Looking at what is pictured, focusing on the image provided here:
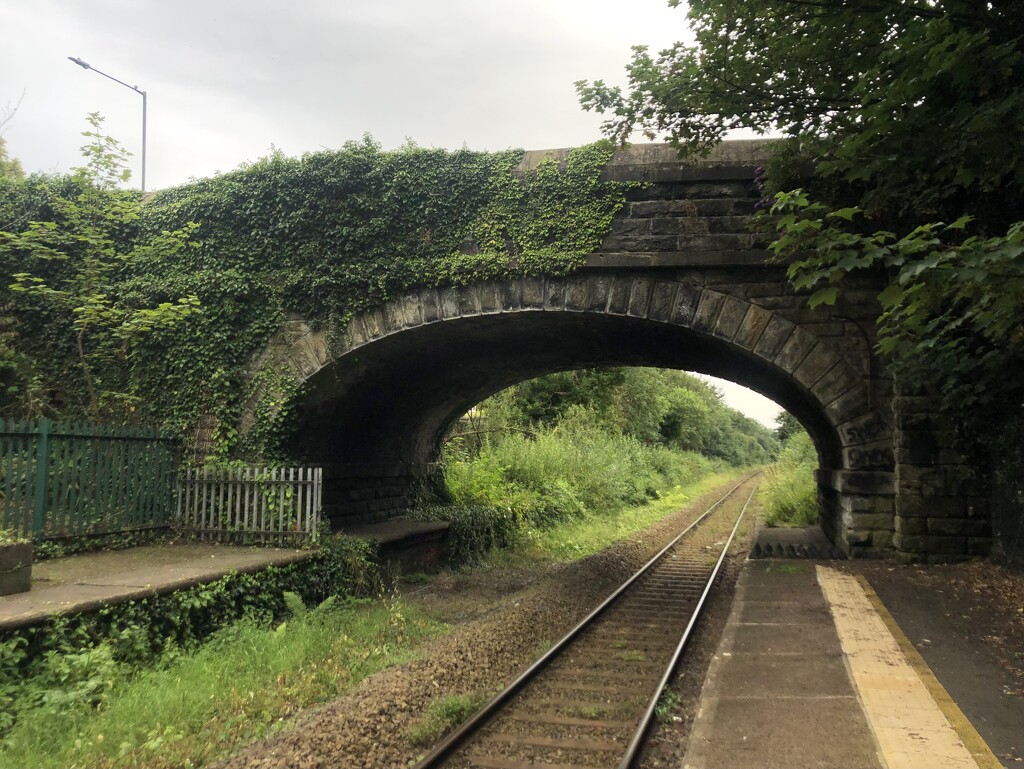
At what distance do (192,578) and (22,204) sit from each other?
7.67m

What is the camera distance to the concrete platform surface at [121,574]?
5.82 m

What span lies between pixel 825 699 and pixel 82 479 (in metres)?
7.88

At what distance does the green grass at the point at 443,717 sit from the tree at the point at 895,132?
156 inches

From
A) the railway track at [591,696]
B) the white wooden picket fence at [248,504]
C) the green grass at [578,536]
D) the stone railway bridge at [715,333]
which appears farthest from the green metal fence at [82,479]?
the green grass at [578,536]

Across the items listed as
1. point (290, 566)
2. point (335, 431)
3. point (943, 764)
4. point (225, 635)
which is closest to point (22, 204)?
point (335, 431)

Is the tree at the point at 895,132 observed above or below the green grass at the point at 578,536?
above

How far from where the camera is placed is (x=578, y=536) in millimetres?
16172

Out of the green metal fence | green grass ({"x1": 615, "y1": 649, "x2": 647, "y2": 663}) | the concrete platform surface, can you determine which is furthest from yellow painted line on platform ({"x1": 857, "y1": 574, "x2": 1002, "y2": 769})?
the green metal fence

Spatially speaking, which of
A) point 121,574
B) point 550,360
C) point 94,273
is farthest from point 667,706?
point 94,273

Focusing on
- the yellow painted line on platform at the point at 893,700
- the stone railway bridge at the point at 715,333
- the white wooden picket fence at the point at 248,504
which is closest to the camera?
the yellow painted line on platform at the point at 893,700

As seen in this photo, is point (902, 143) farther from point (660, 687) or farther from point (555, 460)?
point (555, 460)

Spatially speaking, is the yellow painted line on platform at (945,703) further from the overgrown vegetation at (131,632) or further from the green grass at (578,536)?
the green grass at (578,536)

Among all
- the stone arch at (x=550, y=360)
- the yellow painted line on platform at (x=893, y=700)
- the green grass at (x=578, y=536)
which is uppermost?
the stone arch at (x=550, y=360)

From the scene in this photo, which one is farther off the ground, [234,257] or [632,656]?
[234,257]
